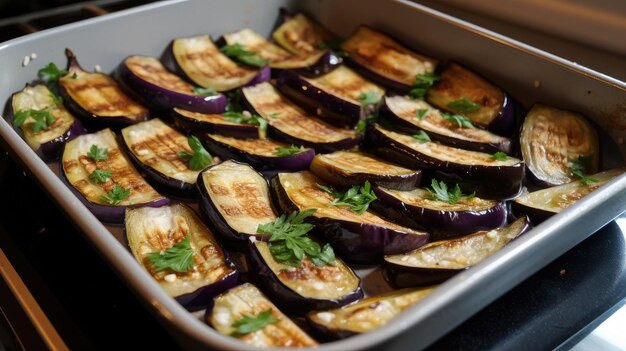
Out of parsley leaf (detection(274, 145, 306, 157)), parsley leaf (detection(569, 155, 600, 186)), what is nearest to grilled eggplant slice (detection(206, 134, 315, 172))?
parsley leaf (detection(274, 145, 306, 157))

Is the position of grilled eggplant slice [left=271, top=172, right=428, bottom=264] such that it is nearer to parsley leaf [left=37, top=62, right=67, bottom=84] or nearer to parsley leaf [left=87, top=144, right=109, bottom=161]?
parsley leaf [left=87, top=144, right=109, bottom=161]

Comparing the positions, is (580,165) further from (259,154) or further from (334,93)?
(259,154)

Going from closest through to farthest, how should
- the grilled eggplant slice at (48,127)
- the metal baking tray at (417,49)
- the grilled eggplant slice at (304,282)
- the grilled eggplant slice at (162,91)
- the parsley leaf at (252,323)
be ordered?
the metal baking tray at (417,49) < the parsley leaf at (252,323) < the grilled eggplant slice at (304,282) < the grilled eggplant slice at (48,127) < the grilled eggplant slice at (162,91)

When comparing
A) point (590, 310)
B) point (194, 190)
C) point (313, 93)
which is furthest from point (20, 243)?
point (590, 310)

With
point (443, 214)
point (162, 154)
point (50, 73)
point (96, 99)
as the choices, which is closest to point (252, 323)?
point (443, 214)

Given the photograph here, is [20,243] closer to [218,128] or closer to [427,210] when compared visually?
[218,128]

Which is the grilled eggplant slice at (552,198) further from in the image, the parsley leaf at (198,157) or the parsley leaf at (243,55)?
the parsley leaf at (243,55)

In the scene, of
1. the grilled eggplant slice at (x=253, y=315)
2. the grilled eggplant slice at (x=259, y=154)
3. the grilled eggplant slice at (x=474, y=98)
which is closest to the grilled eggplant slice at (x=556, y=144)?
the grilled eggplant slice at (x=474, y=98)
